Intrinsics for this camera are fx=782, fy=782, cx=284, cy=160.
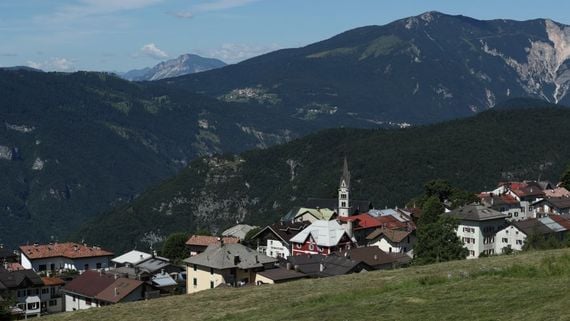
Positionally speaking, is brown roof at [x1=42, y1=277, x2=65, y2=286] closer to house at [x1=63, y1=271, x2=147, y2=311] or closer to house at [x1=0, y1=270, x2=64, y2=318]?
house at [x1=0, y1=270, x2=64, y2=318]

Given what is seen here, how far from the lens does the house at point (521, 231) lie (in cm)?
9256

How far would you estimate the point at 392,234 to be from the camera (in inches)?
3890

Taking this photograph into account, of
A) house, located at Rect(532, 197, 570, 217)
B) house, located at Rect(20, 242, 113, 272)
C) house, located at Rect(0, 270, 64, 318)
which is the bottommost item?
house, located at Rect(0, 270, 64, 318)

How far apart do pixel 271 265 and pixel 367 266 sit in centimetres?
916

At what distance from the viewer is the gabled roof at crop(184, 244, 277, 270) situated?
65500 mm

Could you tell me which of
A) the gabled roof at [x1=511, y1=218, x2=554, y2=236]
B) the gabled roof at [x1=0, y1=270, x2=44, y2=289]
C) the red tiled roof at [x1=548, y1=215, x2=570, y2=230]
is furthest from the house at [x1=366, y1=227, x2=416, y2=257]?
the gabled roof at [x1=0, y1=270, x2=44, y2=289]

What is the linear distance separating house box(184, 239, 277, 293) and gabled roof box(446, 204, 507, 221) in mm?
37541

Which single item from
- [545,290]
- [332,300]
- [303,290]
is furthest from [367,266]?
[545,290]

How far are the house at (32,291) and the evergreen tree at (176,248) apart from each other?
28387 millimetres

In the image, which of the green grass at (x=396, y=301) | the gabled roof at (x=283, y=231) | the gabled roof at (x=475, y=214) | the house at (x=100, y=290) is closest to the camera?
the green grass at (x=396, y=301)

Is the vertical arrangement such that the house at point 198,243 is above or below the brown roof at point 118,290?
above

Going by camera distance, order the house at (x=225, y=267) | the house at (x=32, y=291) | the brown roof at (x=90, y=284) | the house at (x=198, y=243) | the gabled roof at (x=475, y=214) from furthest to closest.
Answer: the house at (x=198, y=243), the gabled roof at (x=475, y=214), the house at (x=32, y=291), the brown roof at (x=90, y=284), the house at (x=225, y=267)

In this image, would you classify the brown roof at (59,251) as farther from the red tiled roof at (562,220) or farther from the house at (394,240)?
the red tiled roof at (562,220)

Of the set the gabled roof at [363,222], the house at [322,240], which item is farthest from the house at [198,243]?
the gabled roof at [363,222]
